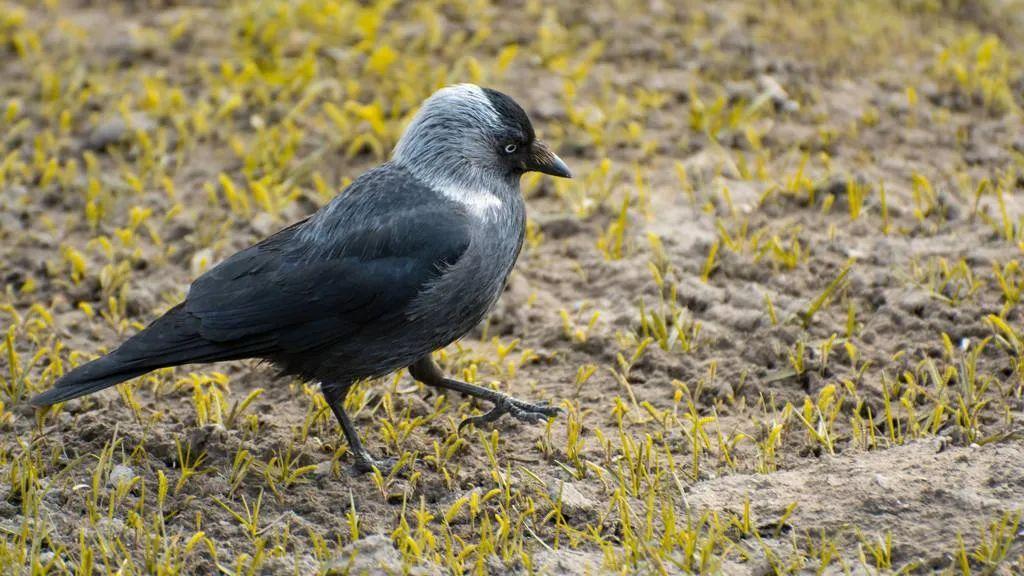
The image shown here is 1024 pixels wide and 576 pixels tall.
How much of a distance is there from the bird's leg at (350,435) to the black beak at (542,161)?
1.25m

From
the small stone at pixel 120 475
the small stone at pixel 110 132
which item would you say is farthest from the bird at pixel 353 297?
the small stone at pixel 110 132

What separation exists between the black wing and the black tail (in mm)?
40

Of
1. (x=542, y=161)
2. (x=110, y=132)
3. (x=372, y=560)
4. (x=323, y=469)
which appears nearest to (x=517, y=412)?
(x=323, y=469)

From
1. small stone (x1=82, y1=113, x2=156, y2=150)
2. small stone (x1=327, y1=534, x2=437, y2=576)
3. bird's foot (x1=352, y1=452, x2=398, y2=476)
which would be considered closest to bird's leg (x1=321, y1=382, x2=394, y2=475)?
bird's foot (x1=352, y1=452, x2=398, y2=476)

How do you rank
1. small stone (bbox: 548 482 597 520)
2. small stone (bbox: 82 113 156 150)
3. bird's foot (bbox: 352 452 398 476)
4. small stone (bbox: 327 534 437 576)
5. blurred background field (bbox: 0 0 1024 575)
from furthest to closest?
small stone (bbox: 82 113 156 150), bird's foot (bbox: 352 452 398 476), small stone (bbox: 548 482 597 520), blurred background field (bbox: 0 0 1024 575), small stone (bbox: 327 534 437 576)

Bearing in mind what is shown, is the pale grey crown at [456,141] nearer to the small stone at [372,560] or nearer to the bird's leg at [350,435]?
the bird's leg at [350,435]

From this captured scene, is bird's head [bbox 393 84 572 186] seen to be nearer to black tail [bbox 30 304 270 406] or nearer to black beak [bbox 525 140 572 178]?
black beak [bbox 525 140 572 178]

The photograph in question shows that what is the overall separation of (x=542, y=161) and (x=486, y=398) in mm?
1019

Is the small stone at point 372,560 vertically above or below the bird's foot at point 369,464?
above

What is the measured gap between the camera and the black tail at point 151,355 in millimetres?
4297

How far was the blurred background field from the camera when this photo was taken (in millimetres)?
3939

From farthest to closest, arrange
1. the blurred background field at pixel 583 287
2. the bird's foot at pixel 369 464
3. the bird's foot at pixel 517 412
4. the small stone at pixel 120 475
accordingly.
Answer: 1. the bird's foot at pixel 517 412
2. the bird's foot at pixel 369 464
3. the small stone at pixel 120 475
4. the blurred background field at pixel 583 287

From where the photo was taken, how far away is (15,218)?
6.11 m

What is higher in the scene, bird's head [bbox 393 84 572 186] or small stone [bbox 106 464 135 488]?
bird's head [bbox 393 84 572 186]
